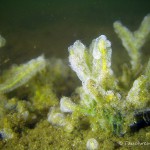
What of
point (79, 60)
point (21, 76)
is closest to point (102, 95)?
point (79, 60)

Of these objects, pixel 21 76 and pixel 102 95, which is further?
pixel 21 76

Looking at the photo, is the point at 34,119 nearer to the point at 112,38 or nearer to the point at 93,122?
the point at 93,122

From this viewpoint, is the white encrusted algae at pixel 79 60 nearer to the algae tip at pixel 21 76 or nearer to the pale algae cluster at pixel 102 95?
the pale algae cluster at pixel 102 95

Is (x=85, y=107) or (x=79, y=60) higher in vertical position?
(x=79, y=60)

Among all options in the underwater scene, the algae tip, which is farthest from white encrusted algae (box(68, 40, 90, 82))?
the algae tip

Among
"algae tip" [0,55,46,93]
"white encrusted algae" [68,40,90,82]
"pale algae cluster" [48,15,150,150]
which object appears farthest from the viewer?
"algae tip" [0,55,46,93]

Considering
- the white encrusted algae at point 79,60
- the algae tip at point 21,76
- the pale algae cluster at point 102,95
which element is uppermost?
the algae tip at point 21,76

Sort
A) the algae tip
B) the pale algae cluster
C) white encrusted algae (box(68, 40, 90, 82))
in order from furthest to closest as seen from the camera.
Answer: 1. the algae tip
2. white encrusted algae (box(68, 40, 90, 82))
3. the pale algae cluster

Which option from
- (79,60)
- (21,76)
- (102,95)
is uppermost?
(21,76)

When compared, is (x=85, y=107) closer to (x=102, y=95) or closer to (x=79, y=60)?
(x=102, y=95)

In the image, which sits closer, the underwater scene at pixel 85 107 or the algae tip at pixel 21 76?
the underwater scene at pixel 85 107

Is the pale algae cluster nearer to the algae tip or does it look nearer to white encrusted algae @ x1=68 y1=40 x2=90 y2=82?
white encrusted algae @ x1=68 y1=40 x2=90 y2=82

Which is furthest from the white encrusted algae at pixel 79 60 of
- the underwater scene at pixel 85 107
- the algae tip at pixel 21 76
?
the algae tip at pixel 21 76
